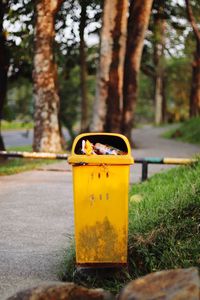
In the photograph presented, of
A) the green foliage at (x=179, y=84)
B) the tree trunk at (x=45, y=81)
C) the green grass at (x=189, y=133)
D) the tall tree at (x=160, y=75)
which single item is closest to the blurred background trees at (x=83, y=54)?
the tree trunk at (x=45, y=81)

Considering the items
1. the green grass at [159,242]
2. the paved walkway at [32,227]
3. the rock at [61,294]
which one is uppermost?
the rock at [61,294]

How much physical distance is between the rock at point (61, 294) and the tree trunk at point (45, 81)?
40.4ft

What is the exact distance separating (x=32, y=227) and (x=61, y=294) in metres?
3.49

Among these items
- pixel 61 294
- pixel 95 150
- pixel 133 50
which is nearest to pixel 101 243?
pixel 95 150

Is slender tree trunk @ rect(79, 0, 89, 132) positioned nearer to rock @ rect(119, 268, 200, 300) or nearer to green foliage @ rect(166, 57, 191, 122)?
rock @ rect(119, 268, 200, 300)

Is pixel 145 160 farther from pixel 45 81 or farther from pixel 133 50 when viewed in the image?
pixel 133 50

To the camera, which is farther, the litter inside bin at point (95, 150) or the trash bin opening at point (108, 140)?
the trash bin opening at point (108, 140)

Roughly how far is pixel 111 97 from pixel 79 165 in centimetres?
1387

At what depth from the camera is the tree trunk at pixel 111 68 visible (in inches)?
695

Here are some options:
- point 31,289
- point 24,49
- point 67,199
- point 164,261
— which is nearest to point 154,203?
point 164,261

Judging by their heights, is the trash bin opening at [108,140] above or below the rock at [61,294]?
above

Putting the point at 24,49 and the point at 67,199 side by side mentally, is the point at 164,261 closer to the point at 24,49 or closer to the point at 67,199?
the point at 67,199

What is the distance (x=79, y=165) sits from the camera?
195 inches

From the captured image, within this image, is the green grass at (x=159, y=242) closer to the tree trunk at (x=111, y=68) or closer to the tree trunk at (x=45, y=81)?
the tree trunk at (x=45, y=81)
